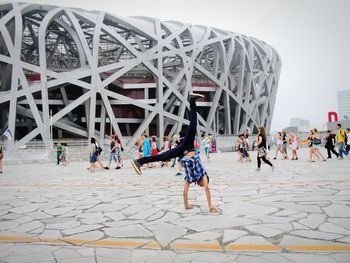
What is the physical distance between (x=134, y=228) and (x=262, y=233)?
1.59m

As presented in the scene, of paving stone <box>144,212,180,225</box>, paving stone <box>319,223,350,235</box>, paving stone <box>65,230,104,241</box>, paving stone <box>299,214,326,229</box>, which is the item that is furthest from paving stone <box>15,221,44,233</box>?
paving stone <box>319,223,350,235</box>

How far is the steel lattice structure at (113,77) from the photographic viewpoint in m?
25.3

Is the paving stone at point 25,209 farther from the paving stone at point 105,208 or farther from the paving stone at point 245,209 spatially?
the paving stone at point 245,209

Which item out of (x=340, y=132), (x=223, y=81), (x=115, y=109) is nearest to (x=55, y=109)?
(x=115, y=109)

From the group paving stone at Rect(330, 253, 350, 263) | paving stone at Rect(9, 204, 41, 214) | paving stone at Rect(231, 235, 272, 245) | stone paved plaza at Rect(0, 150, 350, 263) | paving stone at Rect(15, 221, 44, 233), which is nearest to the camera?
paving stone at Rect(330, 253, 350, 263)

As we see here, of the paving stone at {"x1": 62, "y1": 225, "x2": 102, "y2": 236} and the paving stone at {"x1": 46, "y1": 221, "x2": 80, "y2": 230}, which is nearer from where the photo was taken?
the paving stone at {"x1": 62, "y1": 225, "x2": 102, "y2": 236}

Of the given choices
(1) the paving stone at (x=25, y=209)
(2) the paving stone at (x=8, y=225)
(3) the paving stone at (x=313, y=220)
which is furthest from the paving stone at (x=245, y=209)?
(1) the paving stone at (x=25, y=209)

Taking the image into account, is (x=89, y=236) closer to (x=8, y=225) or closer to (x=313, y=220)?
(x=8, y=225)

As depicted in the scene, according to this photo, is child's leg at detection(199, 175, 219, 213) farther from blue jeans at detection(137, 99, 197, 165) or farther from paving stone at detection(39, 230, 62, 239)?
paving stone at detection(39, 230, 62, 239)

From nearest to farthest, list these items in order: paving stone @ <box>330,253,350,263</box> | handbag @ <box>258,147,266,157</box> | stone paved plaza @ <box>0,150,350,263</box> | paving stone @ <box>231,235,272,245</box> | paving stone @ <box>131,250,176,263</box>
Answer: paving stone @ <box>330,253,350,263</box>
paving stone @ <box>131,250,176,263</box>
stone paved plaza @ <box>0,150,350,263</box>
paving stone @ <box>231,235,272,245</box>
handbag @ <box>258,147,266,157</box>

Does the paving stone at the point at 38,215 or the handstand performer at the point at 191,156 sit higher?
the handstand performer at the point at 191,156

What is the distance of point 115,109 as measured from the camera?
1420 inches

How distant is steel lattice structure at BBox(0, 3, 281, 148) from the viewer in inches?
995

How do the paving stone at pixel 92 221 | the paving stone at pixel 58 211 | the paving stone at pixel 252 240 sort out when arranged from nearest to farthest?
the paving stone at pixel 252 240 < the paving stone at pixel 92 221 < the paving stone at pixel 58 211
